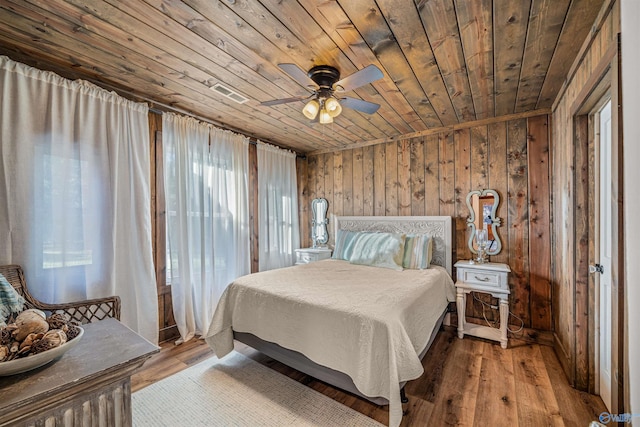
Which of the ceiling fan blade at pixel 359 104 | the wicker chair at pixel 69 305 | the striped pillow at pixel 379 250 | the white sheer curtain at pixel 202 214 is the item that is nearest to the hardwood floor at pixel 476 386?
the white sheer curtain at pixel 202 214

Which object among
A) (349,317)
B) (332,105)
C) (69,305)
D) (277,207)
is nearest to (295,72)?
(332,105)

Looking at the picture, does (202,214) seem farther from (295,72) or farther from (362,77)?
(362,77)

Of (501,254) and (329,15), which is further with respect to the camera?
(501,254)

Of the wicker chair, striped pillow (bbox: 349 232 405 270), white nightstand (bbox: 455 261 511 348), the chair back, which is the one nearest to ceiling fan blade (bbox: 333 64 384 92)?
striped pillow (bbox: 349 232 405 270)

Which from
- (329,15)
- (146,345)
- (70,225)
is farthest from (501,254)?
(70,225)

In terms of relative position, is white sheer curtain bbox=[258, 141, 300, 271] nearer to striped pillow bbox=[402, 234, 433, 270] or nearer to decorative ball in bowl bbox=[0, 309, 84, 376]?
striped pillow bbox=[402, 234, 433, 270]

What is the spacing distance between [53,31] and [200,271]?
91.7 inches

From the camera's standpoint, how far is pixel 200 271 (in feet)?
10.0

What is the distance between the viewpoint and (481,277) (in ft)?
9.18

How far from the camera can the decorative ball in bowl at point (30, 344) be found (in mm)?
861

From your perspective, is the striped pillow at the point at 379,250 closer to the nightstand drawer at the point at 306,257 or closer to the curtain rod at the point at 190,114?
the nightstand drawer at the point at 306,257

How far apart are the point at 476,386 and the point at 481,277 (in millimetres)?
1129

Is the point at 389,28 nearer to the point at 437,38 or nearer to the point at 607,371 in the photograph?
the point at 437,38

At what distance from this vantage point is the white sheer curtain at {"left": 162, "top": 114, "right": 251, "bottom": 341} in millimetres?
2852
